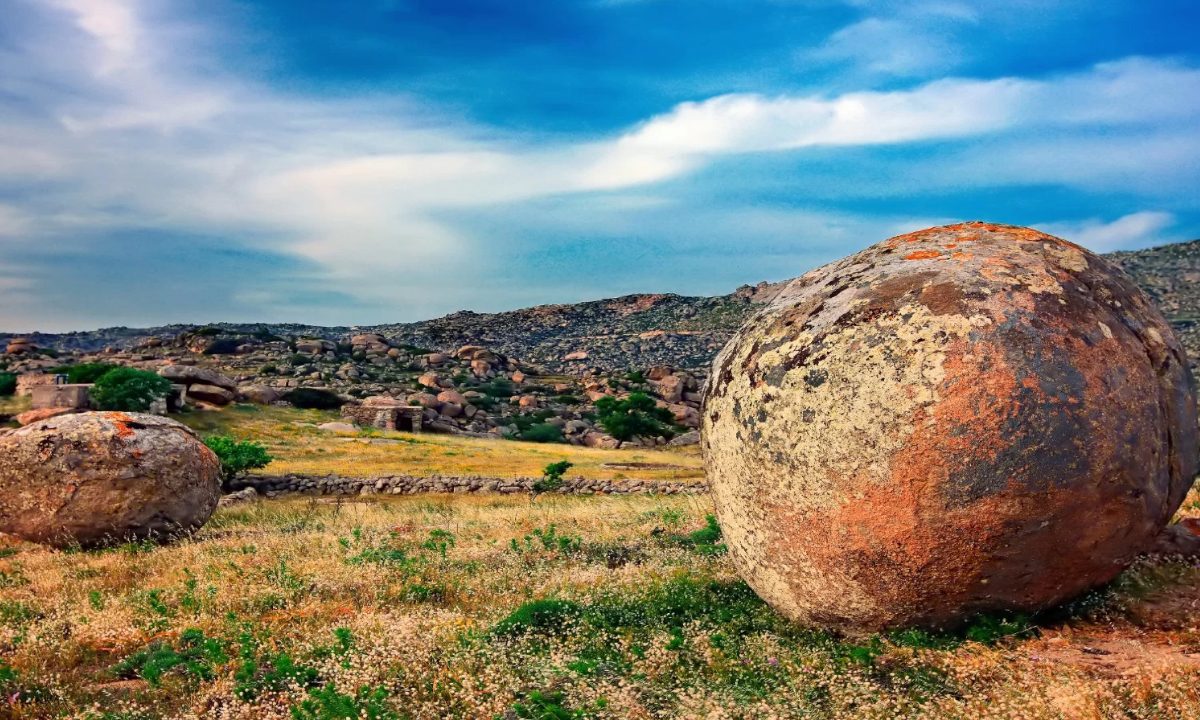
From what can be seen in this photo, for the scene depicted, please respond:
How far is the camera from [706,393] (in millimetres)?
7863

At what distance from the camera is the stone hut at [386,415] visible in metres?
49.0

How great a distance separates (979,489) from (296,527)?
11678 millimetres

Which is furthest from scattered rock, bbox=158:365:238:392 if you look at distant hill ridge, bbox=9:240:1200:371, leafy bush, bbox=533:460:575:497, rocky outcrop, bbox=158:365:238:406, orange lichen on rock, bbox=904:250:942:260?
orange lichen on rock, bbox=904:250:942:260

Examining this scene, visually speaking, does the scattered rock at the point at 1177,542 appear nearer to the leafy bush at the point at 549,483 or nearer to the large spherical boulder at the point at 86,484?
the large spherical boulder at the point at 86,484

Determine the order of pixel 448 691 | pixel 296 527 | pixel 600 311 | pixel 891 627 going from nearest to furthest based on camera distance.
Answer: pixel 448 691
pixel 891 627
pixel 296 527
pixel 600 311

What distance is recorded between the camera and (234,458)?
24.7 metres

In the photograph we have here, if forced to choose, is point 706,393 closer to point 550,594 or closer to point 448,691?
point 550,594

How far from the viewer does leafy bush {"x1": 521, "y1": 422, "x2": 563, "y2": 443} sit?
Result: 51.3 m

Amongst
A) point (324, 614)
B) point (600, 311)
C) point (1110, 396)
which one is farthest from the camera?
point (600, 311)

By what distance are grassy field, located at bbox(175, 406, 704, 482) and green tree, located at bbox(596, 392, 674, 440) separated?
394 cm

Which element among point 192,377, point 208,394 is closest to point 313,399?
point 208,394

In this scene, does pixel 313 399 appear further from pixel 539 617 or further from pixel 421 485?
pixel 539 617

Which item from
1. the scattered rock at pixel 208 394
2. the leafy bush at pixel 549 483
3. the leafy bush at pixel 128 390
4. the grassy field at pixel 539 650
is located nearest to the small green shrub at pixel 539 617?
the grassy field at pixel 539 650

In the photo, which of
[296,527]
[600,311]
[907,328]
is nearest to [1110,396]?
[907,328]
